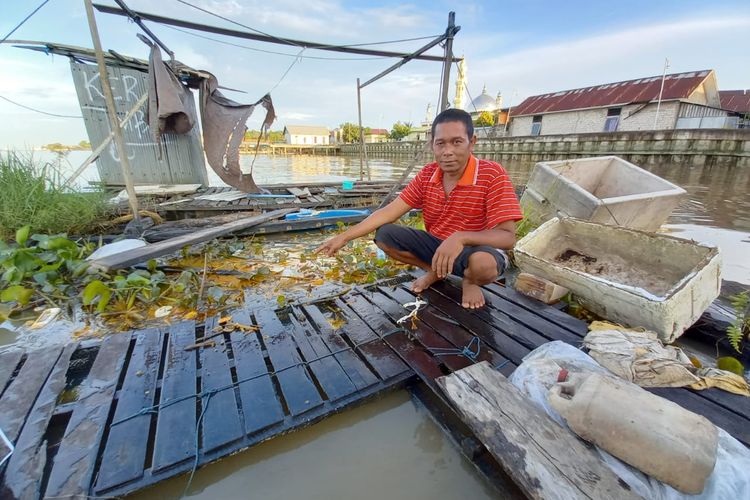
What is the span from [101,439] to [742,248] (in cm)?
704

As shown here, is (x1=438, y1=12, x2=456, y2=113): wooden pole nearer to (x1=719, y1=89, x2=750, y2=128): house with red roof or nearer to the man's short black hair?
the man's short black hair

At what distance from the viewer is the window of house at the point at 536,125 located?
998 inches

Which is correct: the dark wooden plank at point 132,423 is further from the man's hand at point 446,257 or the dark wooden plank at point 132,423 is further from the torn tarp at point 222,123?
the torn tarp at point 222,123

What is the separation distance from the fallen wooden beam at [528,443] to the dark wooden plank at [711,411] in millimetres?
699

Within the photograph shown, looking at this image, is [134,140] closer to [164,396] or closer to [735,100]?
[164,396]

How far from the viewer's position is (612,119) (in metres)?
21.2

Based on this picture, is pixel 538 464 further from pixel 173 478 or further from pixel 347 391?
pixel 173 478

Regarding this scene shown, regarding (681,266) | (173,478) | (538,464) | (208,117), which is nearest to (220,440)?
(173,478)

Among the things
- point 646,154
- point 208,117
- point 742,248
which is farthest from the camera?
point 646,154

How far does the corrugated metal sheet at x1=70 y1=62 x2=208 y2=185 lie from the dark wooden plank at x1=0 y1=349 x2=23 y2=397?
16.6ft

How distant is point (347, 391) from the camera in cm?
163

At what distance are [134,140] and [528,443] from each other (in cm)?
863

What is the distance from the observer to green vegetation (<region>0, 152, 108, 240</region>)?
3.64 m

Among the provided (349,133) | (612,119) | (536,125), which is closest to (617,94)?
(612,119)
